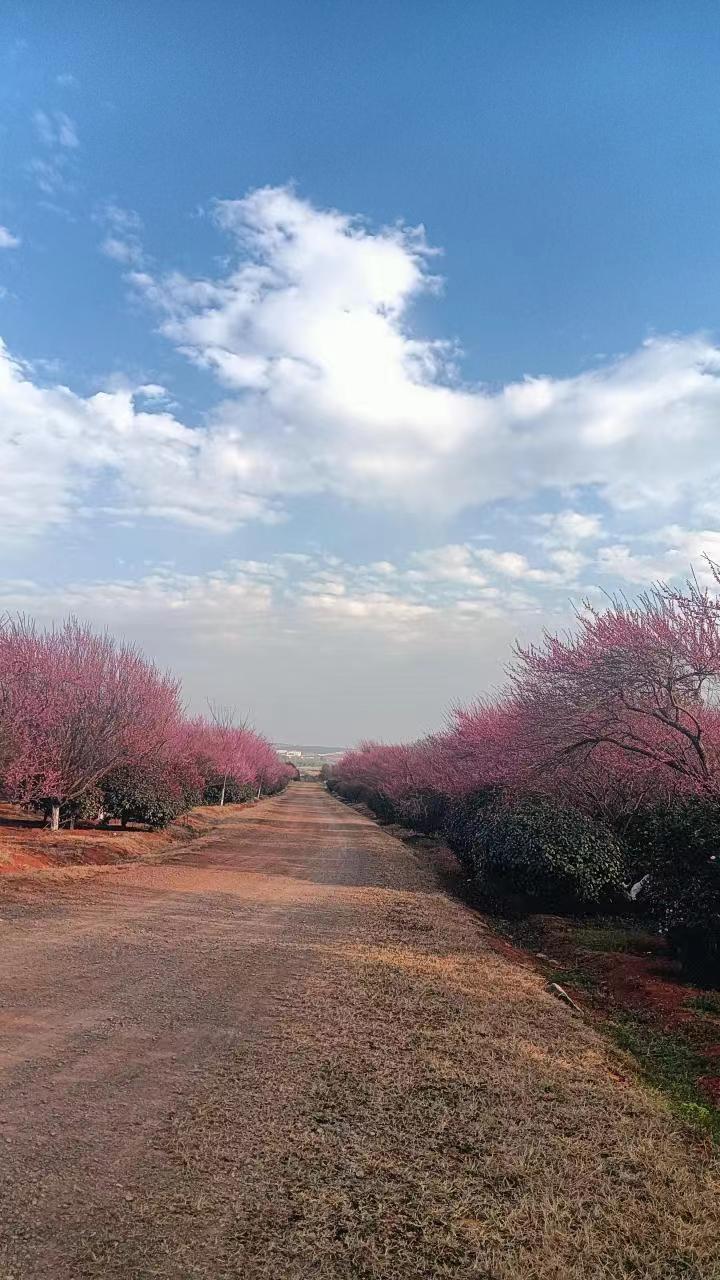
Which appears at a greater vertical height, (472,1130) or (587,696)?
(587,696)

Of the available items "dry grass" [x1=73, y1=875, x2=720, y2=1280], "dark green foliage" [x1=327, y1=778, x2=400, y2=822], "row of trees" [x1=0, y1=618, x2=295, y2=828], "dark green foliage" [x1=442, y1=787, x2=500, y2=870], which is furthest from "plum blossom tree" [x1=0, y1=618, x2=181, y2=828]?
"dark green foliage" [x1=327, y1=778, x2=400, y2=822]

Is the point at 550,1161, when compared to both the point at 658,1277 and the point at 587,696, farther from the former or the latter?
the point at 587,696

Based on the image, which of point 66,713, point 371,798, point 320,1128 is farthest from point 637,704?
point 371,798

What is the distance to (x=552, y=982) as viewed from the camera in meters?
8.05

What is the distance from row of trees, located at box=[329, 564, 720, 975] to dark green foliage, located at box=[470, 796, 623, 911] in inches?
1.0

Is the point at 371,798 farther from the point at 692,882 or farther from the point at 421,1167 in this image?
the point at 421,1167

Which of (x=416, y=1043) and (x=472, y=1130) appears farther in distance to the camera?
(x=416, y=1043)

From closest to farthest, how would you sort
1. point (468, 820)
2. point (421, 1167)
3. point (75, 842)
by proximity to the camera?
point (421, 1167) < point (468, 820) < point (75, 842)

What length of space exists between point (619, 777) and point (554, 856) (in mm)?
1810

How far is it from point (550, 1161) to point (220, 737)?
144ft

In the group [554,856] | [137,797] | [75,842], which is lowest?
[75,842]

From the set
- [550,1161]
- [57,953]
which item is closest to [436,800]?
[57,953]

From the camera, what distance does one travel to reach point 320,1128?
13.3 feet

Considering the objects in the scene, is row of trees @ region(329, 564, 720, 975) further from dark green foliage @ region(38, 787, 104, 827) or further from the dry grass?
dark green foliage @ region(38, 787, 104, 827)
